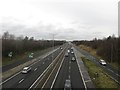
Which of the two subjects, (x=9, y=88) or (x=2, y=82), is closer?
(x=9, y=88)

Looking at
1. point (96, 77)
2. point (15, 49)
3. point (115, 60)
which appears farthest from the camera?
point (15, 49)

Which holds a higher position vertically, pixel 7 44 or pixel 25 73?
pixel 7 44

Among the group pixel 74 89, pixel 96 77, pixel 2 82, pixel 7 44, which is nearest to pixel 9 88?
pixel 2 82

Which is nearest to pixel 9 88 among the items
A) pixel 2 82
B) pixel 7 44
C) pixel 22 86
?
pixel 22 86

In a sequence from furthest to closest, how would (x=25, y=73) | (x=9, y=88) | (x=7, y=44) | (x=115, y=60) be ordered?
(x=7, y=44)
(x=115, y=60)
(x=25, y=73)
(x=9, y=88)

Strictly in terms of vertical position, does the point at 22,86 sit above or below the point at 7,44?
below

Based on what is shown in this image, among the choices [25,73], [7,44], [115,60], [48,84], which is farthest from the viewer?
[7,44]

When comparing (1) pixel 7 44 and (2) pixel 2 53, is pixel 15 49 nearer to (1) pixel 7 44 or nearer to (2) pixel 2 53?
Answer: (1) pixel 7 44

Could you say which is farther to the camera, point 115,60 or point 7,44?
point 7,44

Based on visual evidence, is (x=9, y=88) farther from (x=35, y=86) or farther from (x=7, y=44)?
(x=7, y=44)
